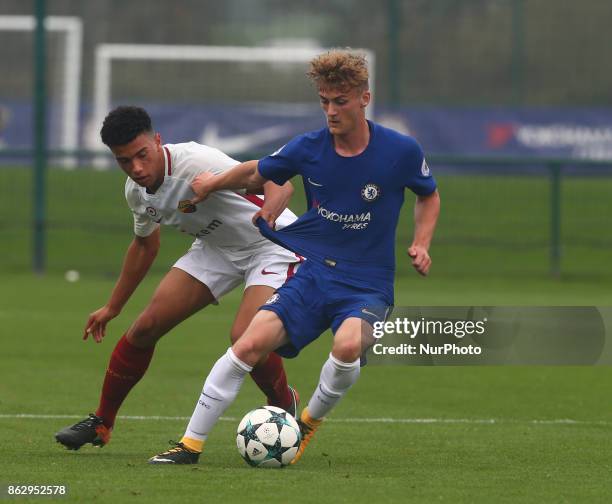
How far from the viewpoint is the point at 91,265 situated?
1972 centimetres

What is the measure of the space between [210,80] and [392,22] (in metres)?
5.46

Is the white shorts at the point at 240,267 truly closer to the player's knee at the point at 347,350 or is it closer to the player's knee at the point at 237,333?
the player's knee at the point at 237,333

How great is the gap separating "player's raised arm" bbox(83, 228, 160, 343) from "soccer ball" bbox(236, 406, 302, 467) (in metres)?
1.31

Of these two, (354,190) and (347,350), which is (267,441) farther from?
(354,190)

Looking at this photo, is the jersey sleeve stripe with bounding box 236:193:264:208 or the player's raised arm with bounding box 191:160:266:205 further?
the jersey sleeve stripe with bounding box 236:193:264:208

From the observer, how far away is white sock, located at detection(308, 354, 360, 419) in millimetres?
7234

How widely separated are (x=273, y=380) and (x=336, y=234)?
1.22 m

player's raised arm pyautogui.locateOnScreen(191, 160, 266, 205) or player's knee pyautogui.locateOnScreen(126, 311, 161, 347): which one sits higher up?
player's raised arm pyautogui.locateOnScreen(191, 160, 266, 205)

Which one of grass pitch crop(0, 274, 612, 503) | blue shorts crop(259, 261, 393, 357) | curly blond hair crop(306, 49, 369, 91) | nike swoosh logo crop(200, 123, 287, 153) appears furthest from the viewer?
nike swoosh logo crop(200, 123, 287, 153)

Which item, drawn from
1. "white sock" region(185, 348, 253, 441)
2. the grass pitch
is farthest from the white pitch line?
"white sock" region(185, 348, 253, 441)

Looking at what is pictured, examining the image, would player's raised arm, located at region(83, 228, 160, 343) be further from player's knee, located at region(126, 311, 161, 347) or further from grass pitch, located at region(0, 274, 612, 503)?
grass pitch, located at region(0, 274, 612, 503)

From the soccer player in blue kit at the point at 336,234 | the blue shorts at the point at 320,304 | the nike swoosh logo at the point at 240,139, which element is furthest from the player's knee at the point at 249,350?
the nike swoosh logo at the point at 240,139

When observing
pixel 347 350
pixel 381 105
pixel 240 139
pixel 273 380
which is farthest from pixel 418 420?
pixel 381 105

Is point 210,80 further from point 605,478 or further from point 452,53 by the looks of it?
point 605,478
